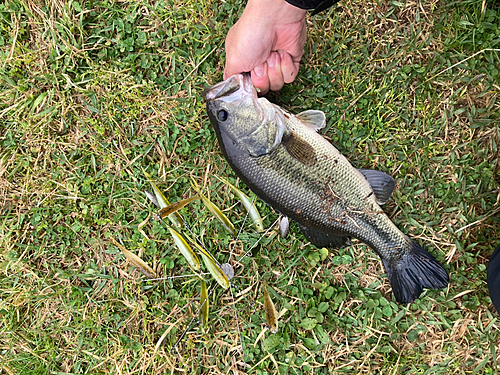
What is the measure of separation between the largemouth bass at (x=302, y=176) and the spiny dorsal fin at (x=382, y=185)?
0.06ft

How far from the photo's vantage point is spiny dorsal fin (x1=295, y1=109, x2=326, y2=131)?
2.70m

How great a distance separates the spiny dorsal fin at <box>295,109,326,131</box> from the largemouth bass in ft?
0.25

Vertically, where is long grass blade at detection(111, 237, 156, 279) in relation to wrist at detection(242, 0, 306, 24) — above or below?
below

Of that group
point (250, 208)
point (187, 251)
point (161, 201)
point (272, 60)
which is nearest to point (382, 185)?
point (250, 208)

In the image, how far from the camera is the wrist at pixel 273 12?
2389mm

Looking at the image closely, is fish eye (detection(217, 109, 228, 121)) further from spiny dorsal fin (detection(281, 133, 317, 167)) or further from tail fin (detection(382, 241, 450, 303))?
tail fin (detection(382, 241, 450, 303))

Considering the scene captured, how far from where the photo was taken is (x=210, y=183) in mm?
3051

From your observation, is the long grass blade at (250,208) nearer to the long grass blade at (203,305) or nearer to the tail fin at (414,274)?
the long grass blade at (203,305)

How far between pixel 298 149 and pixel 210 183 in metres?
0.94

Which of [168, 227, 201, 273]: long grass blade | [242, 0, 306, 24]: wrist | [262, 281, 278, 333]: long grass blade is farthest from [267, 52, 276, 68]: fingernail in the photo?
[262, 281, 278, 333]: long grass blade

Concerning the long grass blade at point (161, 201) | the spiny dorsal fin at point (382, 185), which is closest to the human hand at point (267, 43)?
the spiny dorsal fin at point (382, 185)

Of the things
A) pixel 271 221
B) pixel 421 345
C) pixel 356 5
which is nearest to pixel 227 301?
pixel 271 221

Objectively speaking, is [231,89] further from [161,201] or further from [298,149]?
[161,201]

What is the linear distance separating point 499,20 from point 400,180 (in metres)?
1.47
